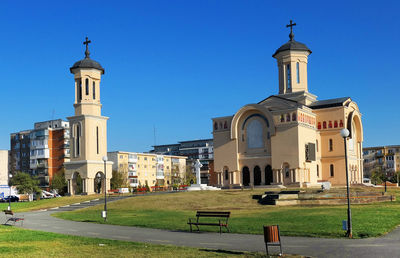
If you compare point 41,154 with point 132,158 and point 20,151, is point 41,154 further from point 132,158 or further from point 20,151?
point 132,158

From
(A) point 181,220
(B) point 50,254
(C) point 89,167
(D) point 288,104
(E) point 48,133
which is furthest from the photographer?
(E) point 48,133

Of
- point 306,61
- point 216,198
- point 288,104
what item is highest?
point 306,61

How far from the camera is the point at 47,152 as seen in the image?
295ft

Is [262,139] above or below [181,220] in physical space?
above

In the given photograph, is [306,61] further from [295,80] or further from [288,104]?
[288,104]

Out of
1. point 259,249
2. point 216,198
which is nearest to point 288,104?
point 216,198

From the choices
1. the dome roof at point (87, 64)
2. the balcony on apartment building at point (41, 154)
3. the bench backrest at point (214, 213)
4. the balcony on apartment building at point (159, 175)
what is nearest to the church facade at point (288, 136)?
the dome roof at point (87, 64)

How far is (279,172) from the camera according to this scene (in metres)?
57.7

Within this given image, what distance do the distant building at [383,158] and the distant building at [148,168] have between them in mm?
47008

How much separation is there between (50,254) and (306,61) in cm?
5543

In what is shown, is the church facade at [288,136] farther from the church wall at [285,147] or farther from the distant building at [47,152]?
the distant building at [47,152]

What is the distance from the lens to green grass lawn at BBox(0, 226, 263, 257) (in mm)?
13492

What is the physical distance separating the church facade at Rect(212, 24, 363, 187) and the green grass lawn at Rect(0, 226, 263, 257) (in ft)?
139

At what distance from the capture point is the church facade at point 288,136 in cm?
5734
